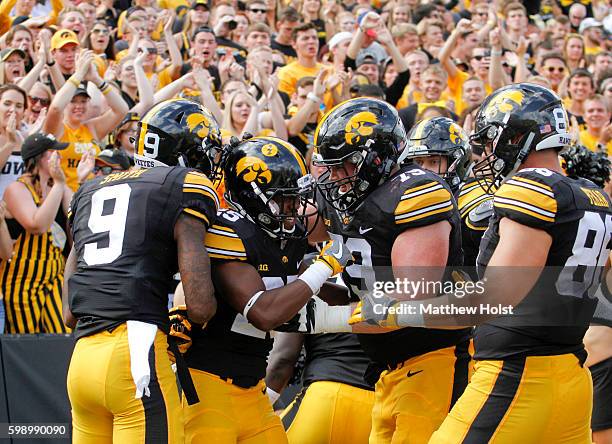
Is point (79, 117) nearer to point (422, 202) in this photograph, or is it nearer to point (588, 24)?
point (422, 202)

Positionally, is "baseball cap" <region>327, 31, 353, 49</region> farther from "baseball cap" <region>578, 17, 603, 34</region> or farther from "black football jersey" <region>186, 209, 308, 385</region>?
"black football jersey" <region>186, 209, 308, 385</region>

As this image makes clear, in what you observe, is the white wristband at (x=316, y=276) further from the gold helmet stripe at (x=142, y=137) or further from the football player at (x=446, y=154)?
the football player at (x=446, y=154)

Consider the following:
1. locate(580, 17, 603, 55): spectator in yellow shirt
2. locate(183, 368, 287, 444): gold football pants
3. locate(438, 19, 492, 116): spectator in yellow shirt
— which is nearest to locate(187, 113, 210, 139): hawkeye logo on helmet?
locate(183, 368, 287, 444): gold football pants

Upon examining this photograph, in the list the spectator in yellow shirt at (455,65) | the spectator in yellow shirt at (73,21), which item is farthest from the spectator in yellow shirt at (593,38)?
the spectator in yellow shirt at (73,21)

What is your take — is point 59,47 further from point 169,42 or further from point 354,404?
point 354,404

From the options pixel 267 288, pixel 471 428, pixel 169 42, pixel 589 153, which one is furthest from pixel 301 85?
pixel 471 428

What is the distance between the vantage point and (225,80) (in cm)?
1087

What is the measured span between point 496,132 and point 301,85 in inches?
231

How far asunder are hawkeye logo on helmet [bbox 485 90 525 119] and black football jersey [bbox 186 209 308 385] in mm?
1105

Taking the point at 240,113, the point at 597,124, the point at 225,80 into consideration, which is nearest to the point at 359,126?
the point at 240,113

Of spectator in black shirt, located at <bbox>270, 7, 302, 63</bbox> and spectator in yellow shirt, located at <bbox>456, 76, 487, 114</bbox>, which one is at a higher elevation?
spectator in yellow shirt, located at <bbox>456, 76, 487, 114</bbox>

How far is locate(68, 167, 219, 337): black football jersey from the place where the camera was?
4.37 metres

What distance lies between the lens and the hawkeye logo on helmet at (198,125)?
478 cm

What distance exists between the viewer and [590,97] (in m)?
10.5
